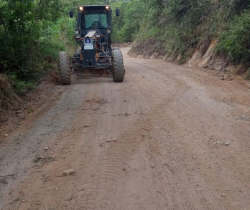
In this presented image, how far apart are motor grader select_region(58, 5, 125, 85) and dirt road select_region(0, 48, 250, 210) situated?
2.65 m

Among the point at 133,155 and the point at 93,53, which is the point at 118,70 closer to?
the point at 93,53

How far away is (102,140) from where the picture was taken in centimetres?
617

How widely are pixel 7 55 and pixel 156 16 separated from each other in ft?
55.0

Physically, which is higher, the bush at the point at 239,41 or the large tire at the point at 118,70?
the bush at the point at 239,41

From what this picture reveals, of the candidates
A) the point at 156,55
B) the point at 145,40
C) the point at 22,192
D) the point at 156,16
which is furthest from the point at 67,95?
the point at 145,40

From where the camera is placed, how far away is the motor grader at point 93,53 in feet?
39.2

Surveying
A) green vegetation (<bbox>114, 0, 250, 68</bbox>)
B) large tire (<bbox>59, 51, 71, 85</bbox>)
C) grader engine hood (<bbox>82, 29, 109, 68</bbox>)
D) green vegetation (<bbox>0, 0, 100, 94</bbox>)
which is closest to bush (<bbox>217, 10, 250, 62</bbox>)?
green vegetation (<bbox>114, 0, 250, 68</bbox>)

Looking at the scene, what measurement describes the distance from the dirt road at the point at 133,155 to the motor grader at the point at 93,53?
2.65 meters

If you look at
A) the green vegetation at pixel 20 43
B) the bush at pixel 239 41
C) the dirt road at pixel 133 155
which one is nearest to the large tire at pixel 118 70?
the dirt road at pixel 133 155

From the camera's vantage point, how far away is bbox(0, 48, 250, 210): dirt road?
4.20 meters

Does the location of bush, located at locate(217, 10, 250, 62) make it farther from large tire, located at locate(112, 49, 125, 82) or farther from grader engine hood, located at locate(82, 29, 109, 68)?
grader engine hood, located at locate(82, 29, 109, 68)

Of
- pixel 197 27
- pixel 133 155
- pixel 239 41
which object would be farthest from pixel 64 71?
pixel 197 27

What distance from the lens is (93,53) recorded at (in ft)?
40.1

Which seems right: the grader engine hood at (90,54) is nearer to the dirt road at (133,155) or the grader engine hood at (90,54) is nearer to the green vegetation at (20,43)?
the green vegetation at (20,43)
